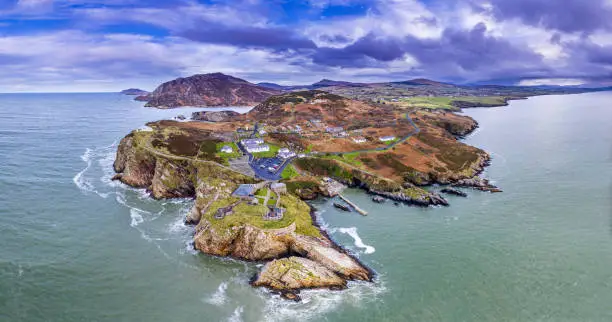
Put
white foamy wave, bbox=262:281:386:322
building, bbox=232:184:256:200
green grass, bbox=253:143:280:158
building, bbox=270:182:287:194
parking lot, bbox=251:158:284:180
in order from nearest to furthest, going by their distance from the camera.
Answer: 1. white foamy wave, bbox=262:281:386:322
2. building, bbox=232:184:256:200
3. building, bbox=270:182:287:194
4. parking lot, bbox=251:158:284:180
5. green grass, bbox=253:143:280:158

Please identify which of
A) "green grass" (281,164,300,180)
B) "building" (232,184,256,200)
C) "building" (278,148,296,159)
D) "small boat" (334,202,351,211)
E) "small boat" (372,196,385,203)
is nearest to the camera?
"building" (232,184,256,200)

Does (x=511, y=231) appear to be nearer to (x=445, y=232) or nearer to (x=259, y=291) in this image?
(x=445, y=232)

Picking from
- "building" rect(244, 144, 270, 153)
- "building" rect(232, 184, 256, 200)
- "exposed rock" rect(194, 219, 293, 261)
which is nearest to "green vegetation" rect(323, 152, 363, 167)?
"building" rect(244, 144, 270, 153)

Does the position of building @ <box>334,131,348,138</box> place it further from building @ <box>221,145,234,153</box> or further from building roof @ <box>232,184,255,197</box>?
building roof @ <box>232,184,255,197</box>

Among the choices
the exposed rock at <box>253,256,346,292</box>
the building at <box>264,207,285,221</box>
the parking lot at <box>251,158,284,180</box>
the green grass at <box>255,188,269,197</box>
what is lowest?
the exposed rock at <box>253,256,346,292</box>

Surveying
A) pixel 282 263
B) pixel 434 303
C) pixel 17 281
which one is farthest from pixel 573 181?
pixel 17 281

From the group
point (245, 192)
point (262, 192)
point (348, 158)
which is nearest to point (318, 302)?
point (245, 192)

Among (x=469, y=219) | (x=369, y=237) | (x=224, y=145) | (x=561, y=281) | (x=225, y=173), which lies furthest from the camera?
(x=224, y=145)

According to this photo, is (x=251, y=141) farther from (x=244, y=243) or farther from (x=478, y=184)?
(x=478, y=184)
